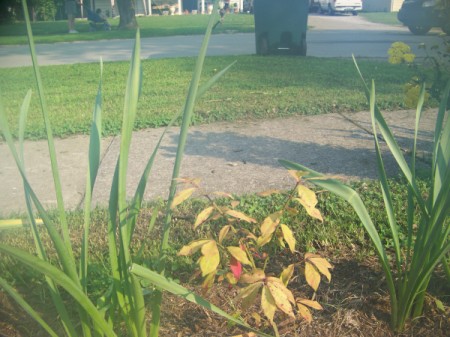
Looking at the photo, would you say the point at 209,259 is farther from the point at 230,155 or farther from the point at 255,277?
the point at 230,155

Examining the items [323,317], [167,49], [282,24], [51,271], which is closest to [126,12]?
[167,49]

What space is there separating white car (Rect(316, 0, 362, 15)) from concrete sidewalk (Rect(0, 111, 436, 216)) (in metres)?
28.2

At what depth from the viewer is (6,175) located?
3.77 metres

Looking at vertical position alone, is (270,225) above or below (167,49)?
above

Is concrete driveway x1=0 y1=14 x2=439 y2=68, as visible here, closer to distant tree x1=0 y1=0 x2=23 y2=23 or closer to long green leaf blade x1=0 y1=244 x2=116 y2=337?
distant tree x1=0 y1=0 x2=23 y2=23

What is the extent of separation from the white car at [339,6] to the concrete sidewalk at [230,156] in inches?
1111

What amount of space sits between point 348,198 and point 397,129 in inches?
127

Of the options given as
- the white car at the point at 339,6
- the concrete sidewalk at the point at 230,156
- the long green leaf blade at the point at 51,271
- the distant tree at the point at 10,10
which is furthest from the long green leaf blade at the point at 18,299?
the white car at the point at 339,6

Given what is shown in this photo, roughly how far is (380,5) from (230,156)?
34.8 meters

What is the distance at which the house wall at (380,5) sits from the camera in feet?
114

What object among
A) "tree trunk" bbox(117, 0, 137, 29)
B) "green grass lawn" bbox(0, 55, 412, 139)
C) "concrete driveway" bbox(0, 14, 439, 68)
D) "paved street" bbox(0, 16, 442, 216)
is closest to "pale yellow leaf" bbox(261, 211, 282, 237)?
"paved street" bbox(0, 16, 442, 216)

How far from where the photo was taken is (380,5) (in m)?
35.7

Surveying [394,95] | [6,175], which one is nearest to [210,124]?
[6,175]

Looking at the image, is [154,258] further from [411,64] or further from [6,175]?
[411,64]
